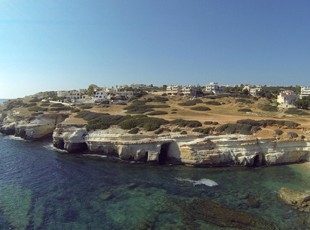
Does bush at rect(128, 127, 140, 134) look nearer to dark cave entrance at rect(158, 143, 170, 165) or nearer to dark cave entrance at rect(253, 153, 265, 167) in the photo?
dark cave entrance at rect(158, 143, 170, 165)

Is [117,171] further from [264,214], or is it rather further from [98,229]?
[264,214]

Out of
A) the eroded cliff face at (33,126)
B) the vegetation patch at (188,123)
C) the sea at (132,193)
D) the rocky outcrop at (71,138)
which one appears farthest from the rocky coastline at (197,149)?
the eroded cliff face at (33,126)

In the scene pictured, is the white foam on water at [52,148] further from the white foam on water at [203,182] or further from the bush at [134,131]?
the white foam on water at [203,182]

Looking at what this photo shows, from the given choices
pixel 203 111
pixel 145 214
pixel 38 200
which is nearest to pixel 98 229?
pixel 145 214

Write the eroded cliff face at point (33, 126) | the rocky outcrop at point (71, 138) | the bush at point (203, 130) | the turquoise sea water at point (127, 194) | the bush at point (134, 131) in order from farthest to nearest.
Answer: the eroded cliff face at point (33, 126), the rocky outcrop at point (71, 138), the bush at point (134, 131), the bush at point (203, 130), the turquoise sea water at point (127, 194)

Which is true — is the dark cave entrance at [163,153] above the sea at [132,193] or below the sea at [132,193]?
above

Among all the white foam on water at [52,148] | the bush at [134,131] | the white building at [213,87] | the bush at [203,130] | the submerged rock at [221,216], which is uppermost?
the white building at [213,87]
